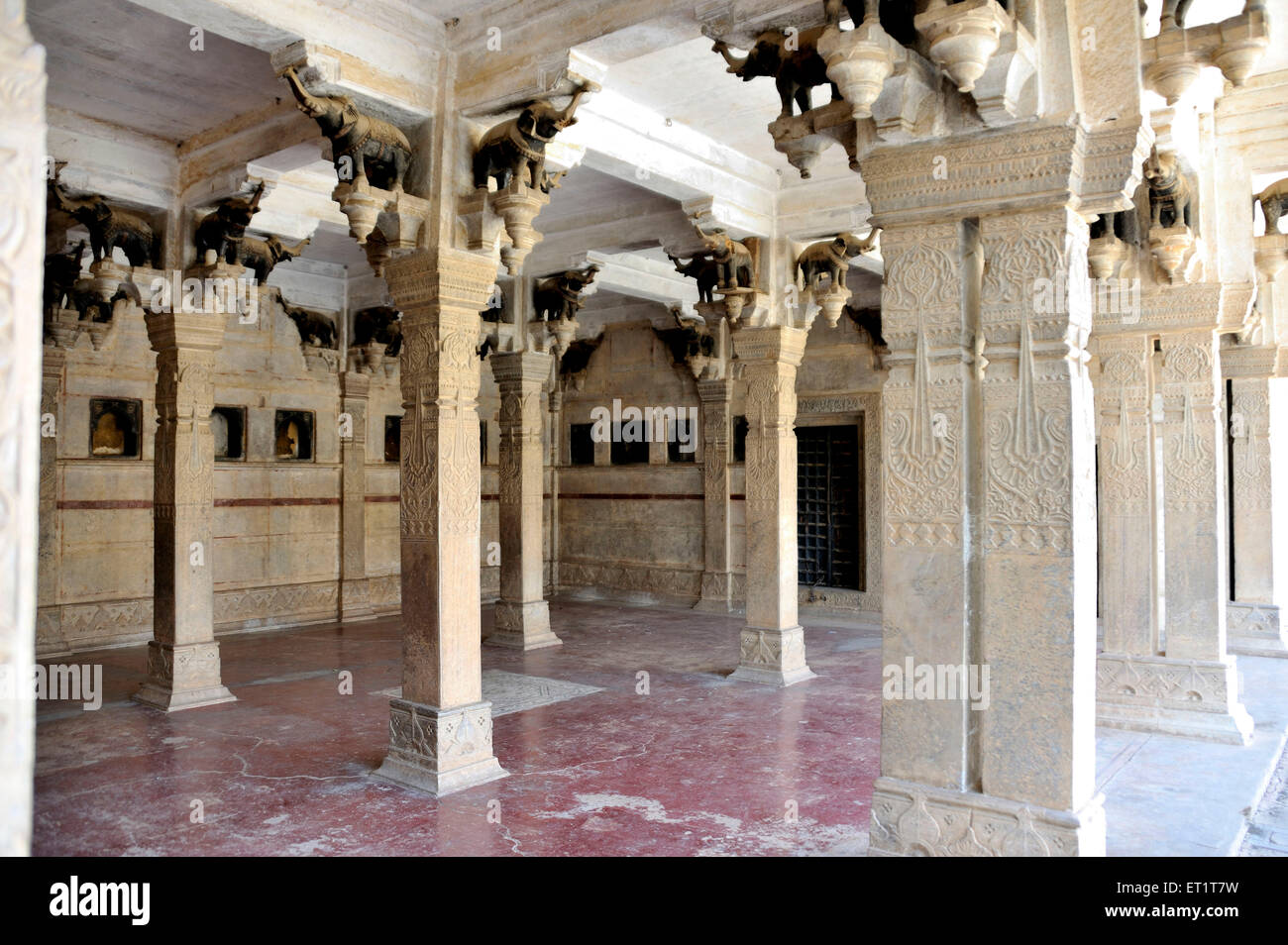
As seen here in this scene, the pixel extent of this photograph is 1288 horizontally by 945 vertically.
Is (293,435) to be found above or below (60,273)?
below

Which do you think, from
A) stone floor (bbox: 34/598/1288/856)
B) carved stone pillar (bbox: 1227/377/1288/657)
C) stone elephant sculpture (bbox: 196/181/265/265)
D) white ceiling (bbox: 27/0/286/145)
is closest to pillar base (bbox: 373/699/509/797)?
stone floor (bbox: 34/598/1288/856)

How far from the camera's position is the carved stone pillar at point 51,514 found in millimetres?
9391

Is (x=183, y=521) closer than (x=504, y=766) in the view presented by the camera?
No

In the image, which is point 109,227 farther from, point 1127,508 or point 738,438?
point 738,438

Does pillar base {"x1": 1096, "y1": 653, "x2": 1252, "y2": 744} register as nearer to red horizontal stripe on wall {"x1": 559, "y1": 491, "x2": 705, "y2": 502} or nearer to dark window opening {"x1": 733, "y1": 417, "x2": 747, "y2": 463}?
dark window opening {"x1": 733, "y1": 417, "x2": 747, "y2": 463}

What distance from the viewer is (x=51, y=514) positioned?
9.56 metres

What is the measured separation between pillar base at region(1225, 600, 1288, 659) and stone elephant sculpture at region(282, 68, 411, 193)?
9.53m

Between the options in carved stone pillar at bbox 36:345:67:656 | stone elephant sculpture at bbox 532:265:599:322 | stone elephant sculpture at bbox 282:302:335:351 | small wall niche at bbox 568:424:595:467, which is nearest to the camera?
carved stone pillar at bbox 36:345:67:656

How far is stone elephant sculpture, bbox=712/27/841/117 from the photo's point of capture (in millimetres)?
4199

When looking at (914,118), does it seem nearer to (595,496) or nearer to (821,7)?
(821,7)

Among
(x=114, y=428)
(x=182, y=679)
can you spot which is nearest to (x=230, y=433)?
(x=114, y=428)

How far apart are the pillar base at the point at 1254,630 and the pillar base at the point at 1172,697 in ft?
12.7

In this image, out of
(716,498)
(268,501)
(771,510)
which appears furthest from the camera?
(716,498)

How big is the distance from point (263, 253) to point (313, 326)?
409 cm
